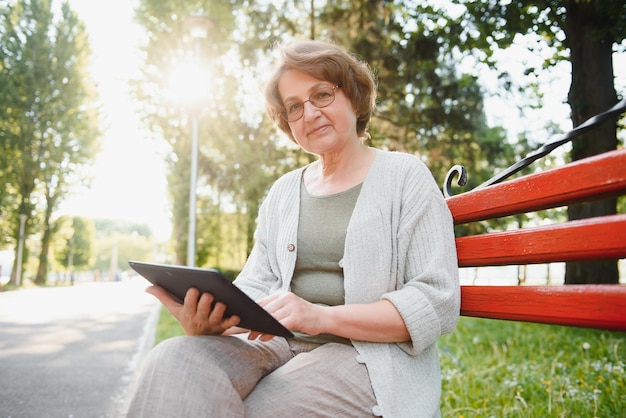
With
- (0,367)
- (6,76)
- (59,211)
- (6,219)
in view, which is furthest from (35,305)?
(59,211)

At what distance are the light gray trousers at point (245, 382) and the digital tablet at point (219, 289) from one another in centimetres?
14

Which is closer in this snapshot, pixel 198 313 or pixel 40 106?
pixel 198 313

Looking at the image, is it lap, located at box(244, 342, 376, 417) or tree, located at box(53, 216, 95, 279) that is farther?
tree, located at box(53, 216, 95, 279)

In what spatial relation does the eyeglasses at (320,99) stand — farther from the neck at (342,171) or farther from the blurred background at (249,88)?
the blurred background at (249,88)

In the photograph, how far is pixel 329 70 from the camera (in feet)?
6.32

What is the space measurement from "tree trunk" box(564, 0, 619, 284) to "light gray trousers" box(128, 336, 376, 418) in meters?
6.00

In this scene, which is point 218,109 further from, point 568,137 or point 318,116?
point 568,137

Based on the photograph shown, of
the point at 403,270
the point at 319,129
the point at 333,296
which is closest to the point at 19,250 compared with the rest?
the point at 319,129

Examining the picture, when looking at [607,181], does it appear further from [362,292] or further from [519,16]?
[519,16]

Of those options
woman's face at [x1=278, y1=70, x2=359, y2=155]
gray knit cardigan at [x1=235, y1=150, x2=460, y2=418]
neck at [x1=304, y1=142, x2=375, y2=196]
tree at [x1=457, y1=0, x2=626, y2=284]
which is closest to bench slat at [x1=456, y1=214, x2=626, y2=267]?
gray knit cardigan at [x1=235, y1=150, x2=460, y2=418]

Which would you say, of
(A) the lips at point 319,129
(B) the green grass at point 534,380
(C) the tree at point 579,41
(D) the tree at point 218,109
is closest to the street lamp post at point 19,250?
(D) the tree at point 218,109

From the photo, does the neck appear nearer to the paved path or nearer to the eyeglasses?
the eyeglasses

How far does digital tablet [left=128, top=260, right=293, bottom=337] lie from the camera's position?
4.24 feet

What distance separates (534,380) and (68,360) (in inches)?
173
